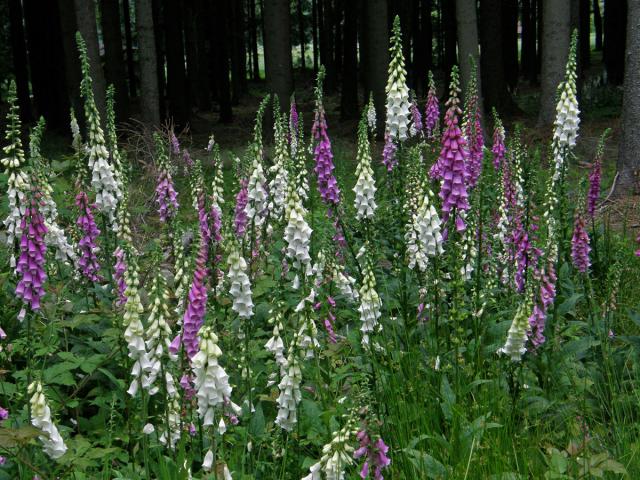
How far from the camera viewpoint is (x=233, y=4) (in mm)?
32250

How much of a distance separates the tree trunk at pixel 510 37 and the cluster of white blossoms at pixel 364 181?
22.6m

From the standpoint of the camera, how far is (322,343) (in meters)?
4.85

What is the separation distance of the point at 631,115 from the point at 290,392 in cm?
827

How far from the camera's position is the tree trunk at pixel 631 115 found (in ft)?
31.9

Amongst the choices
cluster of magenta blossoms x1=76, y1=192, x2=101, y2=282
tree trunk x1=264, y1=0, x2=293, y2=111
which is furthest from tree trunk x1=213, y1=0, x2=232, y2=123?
cluster of magenta blossoms x1=76, y1=192, x2=101, y2=282

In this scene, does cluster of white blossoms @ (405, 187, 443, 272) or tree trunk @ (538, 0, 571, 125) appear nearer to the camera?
cluster of white blossoms @ (405, 187, 443, 272)

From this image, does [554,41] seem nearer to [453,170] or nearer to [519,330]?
[453,170]

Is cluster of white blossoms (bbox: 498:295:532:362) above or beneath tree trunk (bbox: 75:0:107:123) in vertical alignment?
beneath

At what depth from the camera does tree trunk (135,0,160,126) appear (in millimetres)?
13921

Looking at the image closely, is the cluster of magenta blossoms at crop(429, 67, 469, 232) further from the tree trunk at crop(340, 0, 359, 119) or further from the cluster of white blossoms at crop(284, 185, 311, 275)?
the tree trunk at crop(340, 0, 359, 119)

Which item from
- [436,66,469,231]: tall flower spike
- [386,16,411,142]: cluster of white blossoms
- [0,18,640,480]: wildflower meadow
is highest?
[386,16,411,142]: cluster of white blossoms

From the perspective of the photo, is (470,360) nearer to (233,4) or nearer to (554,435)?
(554,435)

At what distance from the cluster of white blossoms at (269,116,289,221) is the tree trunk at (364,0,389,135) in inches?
386

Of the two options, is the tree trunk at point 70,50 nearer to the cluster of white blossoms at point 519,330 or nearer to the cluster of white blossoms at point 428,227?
the cluster of white blossoms at point 428,227
